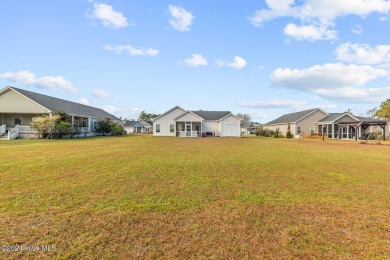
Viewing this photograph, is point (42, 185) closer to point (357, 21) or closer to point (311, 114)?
point (357, 21)

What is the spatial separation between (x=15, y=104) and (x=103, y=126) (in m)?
12.7

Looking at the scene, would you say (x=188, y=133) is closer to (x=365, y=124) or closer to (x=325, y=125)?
(x=325, y=125)

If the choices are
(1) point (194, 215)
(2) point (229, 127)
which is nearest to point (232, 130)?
(2) point (229, 127)

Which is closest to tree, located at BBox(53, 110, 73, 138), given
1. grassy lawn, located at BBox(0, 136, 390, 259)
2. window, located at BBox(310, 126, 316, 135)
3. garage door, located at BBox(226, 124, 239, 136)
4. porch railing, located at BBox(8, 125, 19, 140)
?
porch railing, located at BBox(8, 125, 19, 140)

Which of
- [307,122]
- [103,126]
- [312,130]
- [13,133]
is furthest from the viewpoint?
[312,130]

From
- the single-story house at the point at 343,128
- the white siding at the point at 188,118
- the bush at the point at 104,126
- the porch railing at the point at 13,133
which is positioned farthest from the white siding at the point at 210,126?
the porch railing at the point at 13,133

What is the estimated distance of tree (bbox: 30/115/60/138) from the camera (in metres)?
24.2

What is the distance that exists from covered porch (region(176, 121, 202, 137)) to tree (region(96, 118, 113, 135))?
1170 cm

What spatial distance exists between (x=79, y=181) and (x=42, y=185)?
879 millimetres

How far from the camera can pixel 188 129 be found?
132ft

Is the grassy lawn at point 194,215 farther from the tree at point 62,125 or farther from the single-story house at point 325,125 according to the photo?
the single-story house at point 325,125

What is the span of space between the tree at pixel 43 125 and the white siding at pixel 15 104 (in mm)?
2890

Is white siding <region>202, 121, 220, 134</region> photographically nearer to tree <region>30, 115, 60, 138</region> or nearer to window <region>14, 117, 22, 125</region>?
tree <region>30, 115, 60, 138</region>

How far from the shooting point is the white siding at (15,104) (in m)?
26.8
